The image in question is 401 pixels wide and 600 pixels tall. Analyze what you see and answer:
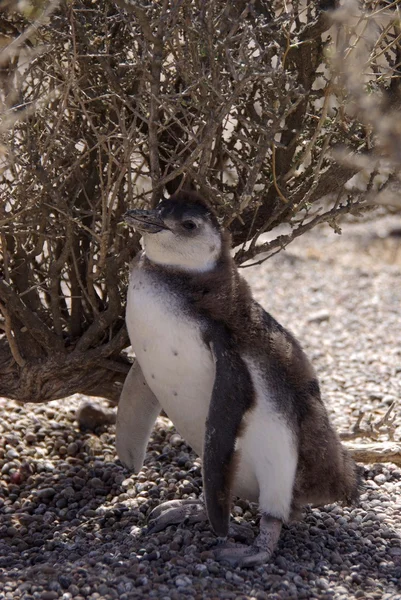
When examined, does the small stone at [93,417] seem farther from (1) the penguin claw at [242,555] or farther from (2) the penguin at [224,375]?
(1) the penguin claw at [242,555]

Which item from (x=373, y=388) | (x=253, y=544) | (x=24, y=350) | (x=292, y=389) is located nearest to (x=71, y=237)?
(x=24, y=350)

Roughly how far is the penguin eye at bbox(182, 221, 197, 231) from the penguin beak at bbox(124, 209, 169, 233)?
7 centimetres

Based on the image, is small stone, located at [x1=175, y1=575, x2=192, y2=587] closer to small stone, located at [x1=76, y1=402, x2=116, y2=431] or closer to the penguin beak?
the penguin beak

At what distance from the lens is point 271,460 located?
3207 millimetres

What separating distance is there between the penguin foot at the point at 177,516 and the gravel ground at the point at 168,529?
0.04 m

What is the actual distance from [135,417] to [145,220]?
40.2 inches

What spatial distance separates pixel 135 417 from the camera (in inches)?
149

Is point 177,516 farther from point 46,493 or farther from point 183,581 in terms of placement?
point 46,493

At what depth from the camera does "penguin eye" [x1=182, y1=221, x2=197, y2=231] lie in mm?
3182

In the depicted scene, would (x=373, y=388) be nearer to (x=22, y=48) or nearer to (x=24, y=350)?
(x=24, y=350)

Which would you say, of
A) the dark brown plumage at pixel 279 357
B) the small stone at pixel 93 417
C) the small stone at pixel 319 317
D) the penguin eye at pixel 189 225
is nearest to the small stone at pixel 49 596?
the dark brown plumage at pixel 279 357

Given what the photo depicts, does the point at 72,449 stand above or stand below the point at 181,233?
below

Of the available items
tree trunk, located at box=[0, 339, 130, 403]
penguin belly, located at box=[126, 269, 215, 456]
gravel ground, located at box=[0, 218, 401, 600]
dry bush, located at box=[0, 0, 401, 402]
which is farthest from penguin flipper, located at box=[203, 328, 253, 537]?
tree trunk, located at box=[0, 339, 130, 403]

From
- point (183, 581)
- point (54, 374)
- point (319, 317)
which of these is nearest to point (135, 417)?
point (54, 374)
